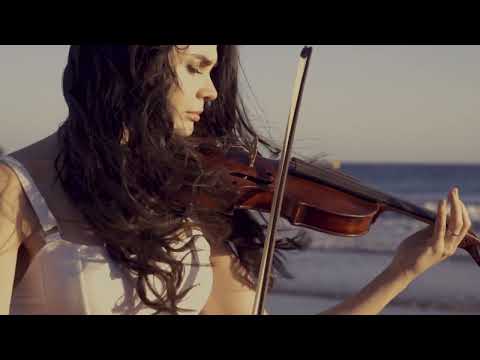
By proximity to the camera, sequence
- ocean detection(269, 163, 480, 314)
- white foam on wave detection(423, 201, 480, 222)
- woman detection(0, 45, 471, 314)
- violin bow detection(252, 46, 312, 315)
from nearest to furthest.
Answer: violin bow detection(252, 46, 312, 315)
woman detection(0, 45, 471, 314)
ocean detection(269, 163, 480, 314)
white foam on wave detection(423, 201, 480, 222)

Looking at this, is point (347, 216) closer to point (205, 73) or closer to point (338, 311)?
point (338, 311)

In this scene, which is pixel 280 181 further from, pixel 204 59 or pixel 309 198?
Answer: pixel 204 59

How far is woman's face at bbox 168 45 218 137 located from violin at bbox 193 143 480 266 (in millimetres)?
96

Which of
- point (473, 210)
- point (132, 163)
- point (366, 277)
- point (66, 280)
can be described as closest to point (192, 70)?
point (132, 163)

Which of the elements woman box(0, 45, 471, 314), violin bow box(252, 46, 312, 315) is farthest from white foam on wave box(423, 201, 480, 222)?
violin bow box(252, 46, 312, 315)

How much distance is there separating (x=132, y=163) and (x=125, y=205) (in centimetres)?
11

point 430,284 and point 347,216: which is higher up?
point 347,216

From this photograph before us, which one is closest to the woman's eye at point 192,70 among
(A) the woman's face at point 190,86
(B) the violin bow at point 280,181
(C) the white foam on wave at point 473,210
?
(A) the woman's face at point 190,86

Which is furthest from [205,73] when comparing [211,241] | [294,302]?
[294,302]

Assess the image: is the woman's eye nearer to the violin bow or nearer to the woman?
the woman

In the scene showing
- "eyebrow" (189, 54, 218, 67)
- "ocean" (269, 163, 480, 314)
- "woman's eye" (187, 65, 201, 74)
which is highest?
"eyebrow" (189, 54, 218, 67)

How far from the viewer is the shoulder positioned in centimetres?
155
